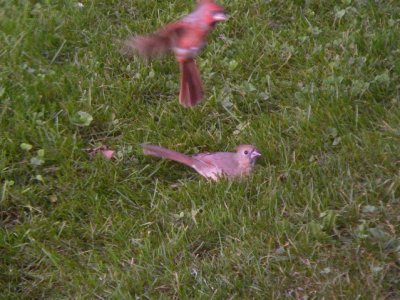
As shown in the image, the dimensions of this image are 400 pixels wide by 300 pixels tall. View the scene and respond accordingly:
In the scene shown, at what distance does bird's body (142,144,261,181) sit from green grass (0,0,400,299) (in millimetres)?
50

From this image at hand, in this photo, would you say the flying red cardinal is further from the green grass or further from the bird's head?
the bird's head

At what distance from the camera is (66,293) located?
120 inches

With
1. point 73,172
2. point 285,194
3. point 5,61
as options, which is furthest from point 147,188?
point 5,61

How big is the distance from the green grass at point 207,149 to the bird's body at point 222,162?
0.16ft

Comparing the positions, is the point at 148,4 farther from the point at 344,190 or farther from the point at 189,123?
the point at 344,190

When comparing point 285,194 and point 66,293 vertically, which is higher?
point 285,194

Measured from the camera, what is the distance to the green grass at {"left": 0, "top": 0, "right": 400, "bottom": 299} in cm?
303

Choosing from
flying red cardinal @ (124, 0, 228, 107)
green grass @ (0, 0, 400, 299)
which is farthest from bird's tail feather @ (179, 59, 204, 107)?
green grass @ (0, 0, 400, 299)

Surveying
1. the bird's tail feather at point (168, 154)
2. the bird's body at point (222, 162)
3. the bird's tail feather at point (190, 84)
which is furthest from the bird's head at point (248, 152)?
the bird's tail feather at point (190, 84)

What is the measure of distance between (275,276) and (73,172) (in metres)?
1.04

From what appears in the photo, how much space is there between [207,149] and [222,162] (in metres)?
0.27

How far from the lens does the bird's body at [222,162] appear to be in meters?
3.36

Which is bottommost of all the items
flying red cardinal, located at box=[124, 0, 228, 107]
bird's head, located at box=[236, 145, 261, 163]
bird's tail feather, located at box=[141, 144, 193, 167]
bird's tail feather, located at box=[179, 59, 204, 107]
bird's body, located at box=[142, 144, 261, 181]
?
bird's tail feather, located at box=[141, 144, 193, 167]

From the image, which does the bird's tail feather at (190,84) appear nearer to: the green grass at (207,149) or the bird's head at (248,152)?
the green grass at (207,149)
